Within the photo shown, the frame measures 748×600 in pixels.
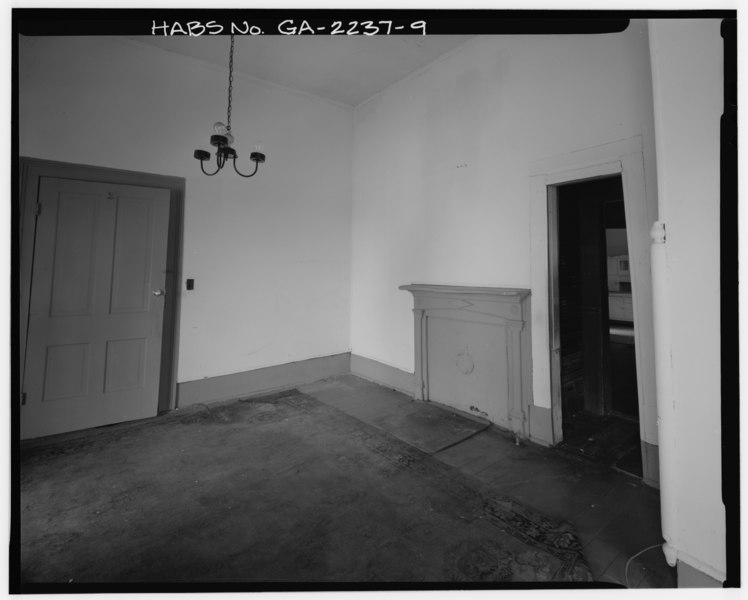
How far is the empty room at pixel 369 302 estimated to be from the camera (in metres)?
1.50

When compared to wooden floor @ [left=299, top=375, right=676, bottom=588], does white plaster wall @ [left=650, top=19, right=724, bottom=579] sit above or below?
above

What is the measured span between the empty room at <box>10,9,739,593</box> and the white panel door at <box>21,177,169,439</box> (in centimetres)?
2

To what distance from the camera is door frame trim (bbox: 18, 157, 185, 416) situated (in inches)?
116

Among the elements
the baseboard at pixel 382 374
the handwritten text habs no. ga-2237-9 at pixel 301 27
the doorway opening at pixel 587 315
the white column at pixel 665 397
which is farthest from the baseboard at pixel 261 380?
the white column at pixel 665 397

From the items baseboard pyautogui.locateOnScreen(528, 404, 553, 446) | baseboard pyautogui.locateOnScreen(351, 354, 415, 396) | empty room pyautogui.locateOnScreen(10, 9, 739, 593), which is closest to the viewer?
empty room pyautogui.locateOnScreen(10, 9, 739, 593)

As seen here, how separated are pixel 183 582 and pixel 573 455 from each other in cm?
258

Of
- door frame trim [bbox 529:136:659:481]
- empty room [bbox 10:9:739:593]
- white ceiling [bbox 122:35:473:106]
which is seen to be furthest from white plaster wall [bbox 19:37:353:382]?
door frame trim [bbox 529:136:659:481]

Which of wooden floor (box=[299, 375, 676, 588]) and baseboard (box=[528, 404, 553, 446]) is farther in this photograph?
baseboard (box=[528, 404, 553, 446])

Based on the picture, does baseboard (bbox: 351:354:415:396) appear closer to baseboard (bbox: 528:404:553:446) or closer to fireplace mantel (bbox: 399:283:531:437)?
fireplace mantel (bbox: 399:283:531:437)

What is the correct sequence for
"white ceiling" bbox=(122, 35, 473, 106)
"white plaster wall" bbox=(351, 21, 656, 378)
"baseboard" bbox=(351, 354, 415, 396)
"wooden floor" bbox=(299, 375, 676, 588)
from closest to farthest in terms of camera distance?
"wooden floor" bbox=(299, 375, 676, 588) → "white plaster wall" bbox=(351, 21, 656, 378) → "white ceiling" bbox=(122, 35, 473, 106) → "baseboard" bbox=(351, 354, 415, 396)

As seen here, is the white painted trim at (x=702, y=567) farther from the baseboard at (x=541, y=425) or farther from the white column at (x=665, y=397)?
the baseboard at (x=541, y=425)

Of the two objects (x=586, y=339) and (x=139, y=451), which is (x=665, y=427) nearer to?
(x=586, y=339)

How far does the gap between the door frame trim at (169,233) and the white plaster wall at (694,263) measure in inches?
151

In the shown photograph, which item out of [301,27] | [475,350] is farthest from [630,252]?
[301,27]
